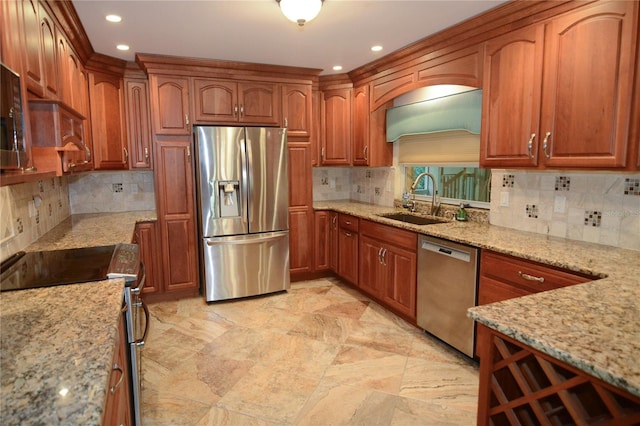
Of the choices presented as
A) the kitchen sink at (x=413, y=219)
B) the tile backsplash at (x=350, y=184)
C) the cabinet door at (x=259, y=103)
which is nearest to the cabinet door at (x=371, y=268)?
the kitchen sink at (x=413, y=219)

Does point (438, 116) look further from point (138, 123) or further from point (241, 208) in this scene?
point (138, 123)

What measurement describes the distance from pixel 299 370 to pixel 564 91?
2.39 metres

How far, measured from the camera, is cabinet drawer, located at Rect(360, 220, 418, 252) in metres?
3.06

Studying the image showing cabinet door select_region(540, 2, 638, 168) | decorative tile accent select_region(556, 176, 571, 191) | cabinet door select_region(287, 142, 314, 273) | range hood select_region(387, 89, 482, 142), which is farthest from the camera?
cabinet door select_region(287, 142, 314, 273)

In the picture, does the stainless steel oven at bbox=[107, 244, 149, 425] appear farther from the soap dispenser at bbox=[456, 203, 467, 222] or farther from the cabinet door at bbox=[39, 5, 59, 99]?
the soap dispenser at bbox=[456, 203, 467, 222]

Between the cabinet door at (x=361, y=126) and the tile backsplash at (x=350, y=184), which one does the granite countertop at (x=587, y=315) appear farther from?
the tile backsplash at (x=350, y=184)

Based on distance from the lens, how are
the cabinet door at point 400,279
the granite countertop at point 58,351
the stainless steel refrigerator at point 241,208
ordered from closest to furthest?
1. the granite countertop at point 58,351
2. the cabinet door at point 400,279
3. the stainless steel refrigerator at point 241,208

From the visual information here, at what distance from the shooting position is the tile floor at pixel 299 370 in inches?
85.1

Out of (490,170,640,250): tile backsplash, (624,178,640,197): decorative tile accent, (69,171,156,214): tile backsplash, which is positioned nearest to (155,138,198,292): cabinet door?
(69,171,156,214): tile backsplash

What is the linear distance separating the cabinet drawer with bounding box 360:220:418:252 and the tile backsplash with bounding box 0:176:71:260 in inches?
102

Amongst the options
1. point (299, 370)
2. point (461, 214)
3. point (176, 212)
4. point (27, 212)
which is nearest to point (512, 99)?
point (461, 214)

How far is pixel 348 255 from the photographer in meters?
4.07

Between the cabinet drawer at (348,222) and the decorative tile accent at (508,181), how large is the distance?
141 cm

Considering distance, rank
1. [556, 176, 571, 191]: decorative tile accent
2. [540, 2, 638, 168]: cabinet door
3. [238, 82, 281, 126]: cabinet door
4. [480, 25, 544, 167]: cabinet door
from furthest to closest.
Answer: [238, 82, 281, 126]: cabinet door → [556, 176, 571, 191]: decorative tile accent → [480, 25, 544, 167]: cabinet door → [540, 2, 638, 168]: cabinet door
